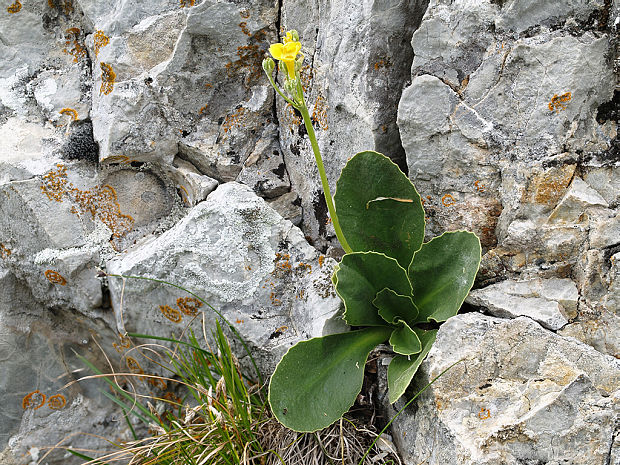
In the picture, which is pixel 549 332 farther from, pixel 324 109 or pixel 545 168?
pixel 324 109

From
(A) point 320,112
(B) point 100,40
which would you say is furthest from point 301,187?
(B) point 100,40

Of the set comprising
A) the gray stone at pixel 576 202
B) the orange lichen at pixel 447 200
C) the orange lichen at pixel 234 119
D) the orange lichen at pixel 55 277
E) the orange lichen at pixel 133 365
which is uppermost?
the orange lichen at pixel 234 119

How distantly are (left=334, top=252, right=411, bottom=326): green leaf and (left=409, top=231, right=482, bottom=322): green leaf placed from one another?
0.06 metres

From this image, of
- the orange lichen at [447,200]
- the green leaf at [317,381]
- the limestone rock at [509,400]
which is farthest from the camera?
the orange lichen at [447,200]

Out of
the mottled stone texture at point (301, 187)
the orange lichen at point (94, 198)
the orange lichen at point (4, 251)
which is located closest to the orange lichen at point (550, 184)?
the mottled stone texture at point (301, 187)

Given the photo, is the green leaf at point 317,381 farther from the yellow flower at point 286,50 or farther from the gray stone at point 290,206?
the yellow flower at point 286,50

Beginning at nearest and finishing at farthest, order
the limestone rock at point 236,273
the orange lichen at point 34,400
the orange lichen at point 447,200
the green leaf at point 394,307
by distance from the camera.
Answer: the green leaf at point 394,307
the orange lichen at point 447,200
the limestone rock at point 236,273
the orange lichen at point 34,400

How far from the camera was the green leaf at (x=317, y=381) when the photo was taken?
1413mm

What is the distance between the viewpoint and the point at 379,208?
158 centimetres

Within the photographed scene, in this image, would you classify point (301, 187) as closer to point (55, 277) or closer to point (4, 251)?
point (55, 277)

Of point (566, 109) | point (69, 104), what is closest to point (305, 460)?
point (566, 109)

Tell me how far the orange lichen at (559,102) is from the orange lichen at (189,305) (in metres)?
1.20

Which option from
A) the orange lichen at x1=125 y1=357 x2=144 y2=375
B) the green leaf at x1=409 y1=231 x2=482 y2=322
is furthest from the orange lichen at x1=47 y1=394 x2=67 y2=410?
the green leaf at x1=409 y1=231 x2=482 y2=322

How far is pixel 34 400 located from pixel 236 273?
93cm
